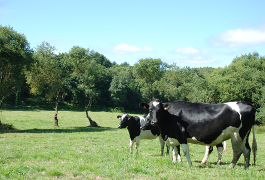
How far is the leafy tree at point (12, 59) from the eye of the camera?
75.4 ft

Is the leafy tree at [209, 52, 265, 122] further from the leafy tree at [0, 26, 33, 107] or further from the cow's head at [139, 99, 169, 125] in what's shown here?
the cow's head at [139, 99, 169, 125]

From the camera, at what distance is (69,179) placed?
245 inches

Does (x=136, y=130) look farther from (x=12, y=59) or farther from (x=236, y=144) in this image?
(x=12, y=59)

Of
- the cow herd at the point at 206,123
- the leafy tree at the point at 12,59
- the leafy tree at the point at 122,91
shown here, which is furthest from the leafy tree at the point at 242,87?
the leafy tree at the point at 122,91

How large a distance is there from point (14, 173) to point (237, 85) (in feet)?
137

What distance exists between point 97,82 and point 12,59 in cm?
5294

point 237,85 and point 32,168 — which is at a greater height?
point 237,85

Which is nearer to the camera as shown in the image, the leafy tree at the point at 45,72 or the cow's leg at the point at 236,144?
the cow's leg at the point at 236,144

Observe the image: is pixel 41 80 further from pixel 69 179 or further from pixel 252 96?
pixel 252 96

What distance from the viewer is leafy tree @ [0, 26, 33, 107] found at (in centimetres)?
2298

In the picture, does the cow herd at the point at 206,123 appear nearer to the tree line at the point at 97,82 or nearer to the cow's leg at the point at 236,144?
the cow's leg at the point at 236,144

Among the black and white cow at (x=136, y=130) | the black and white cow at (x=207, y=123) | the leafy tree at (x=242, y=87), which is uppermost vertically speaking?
the leafy tree at (x=242, y=87)

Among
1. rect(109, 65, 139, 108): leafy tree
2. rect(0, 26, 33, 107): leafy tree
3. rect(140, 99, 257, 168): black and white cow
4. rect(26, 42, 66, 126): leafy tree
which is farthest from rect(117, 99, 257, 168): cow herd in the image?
rect(109, 65, 139, 108): leafy tree

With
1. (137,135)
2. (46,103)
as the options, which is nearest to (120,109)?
(46,103)
